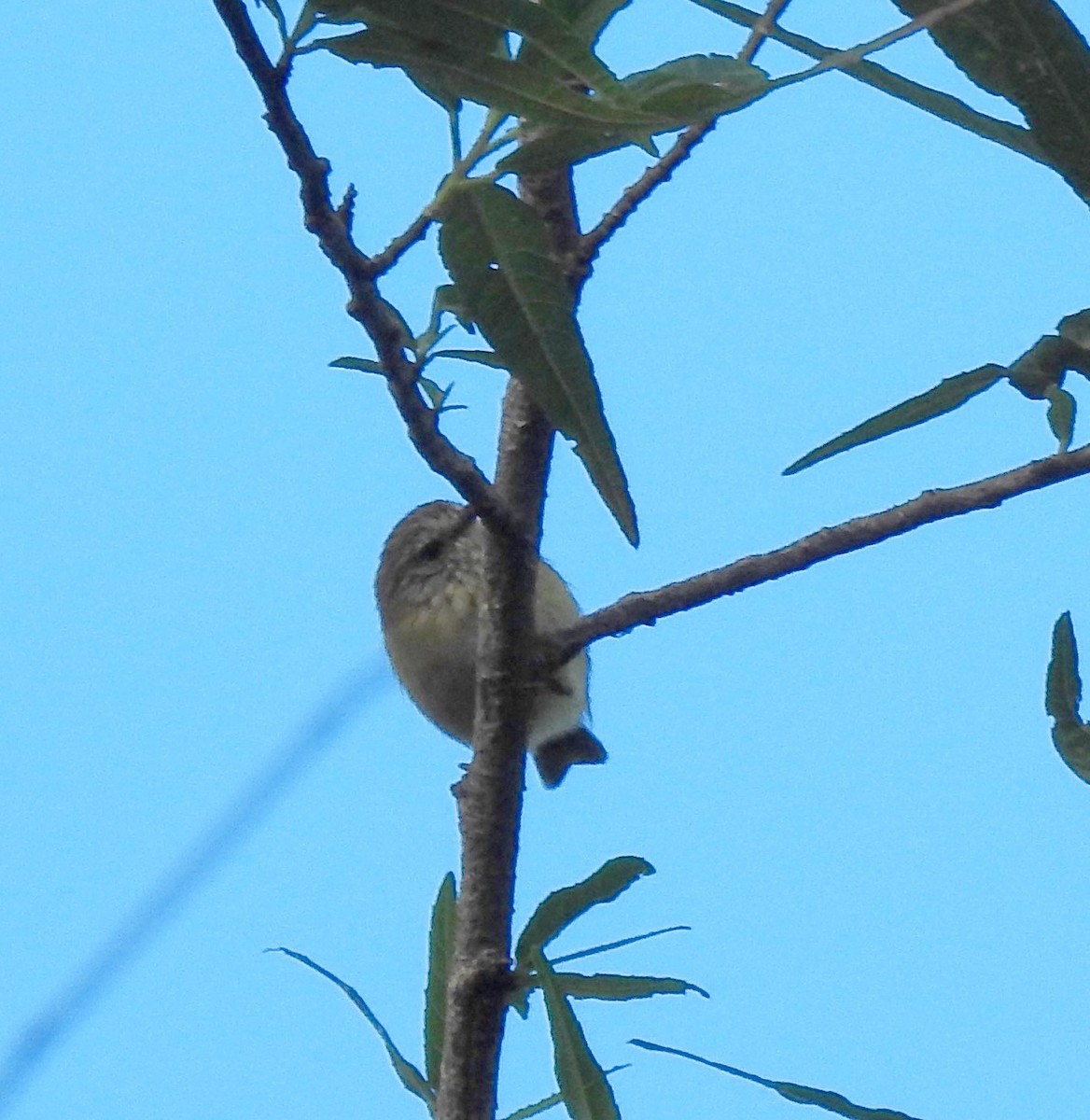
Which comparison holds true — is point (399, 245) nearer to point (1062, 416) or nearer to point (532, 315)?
point (532, 315)

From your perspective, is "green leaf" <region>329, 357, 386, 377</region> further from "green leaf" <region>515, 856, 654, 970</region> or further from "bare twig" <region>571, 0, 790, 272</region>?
"green leaf" <region>515, 856, 654, 970</region>

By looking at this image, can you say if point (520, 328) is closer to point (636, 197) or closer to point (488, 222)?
point (488, 222)

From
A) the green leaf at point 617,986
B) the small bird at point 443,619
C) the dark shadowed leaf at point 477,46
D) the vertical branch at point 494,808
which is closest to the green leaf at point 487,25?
the dark shadowed leaf at point 477,46

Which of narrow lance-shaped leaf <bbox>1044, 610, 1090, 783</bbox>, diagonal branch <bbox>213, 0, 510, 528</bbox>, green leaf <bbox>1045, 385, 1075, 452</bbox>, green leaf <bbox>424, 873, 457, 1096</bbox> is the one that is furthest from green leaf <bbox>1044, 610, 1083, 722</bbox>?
green leaf <bbox>424, 873, 457, 1096</bbox>

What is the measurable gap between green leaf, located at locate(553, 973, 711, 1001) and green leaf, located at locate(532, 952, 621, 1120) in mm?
145

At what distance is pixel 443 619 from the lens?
3.20 meters

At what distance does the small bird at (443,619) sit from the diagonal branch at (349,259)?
6.23 ft

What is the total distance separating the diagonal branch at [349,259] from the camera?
2.80ft

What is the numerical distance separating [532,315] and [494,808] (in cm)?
44

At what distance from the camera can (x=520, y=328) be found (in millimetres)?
1101

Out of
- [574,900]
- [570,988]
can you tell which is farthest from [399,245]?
[570,988]

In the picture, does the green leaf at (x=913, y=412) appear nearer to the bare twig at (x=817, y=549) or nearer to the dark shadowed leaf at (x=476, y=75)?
the bare twig at (x=817, y=549)

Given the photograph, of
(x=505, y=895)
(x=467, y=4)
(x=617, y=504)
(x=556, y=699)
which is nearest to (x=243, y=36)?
(x=467, y=4)

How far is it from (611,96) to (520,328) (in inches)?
8.7
